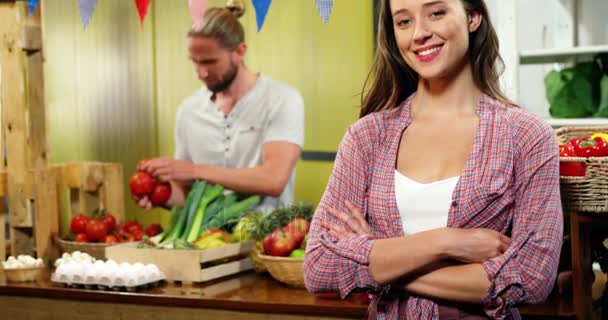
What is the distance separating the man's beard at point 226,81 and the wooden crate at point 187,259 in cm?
68

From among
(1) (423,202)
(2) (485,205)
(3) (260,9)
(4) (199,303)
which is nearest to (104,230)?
(4) (199,303)

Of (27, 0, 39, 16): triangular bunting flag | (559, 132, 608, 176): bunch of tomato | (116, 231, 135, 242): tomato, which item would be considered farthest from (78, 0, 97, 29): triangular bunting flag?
(559, 132, 608, 176): bunch of tomato

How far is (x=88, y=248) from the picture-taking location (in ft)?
11.5

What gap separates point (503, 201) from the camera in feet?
6.31

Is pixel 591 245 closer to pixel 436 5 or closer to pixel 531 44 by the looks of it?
pixel 436 5

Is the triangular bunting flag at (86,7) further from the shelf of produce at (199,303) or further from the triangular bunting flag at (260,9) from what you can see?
the shelf of produce at (199,303)

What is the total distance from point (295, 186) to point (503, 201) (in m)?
1.68

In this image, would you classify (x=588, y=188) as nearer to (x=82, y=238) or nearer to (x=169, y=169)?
(x=169, y=169)

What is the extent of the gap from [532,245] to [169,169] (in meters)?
2.04

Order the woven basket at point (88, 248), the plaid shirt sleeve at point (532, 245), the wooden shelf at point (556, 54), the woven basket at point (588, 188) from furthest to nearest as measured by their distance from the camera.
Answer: the wooden shelf at point (556, 54) → the woven basket at point (88, 248) → the woven basket at point (588, 188) → the plaid shirt sleeve at point (532, 245)

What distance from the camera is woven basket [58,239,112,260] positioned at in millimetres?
3492

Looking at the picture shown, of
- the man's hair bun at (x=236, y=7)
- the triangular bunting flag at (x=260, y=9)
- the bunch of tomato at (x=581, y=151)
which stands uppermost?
the man's hair bun at (x=236, y=7)

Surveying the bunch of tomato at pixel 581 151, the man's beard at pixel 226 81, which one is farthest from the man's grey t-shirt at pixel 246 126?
the bunch of tomato at pixel 581 151

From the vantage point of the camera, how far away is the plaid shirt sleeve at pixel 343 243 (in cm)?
198
